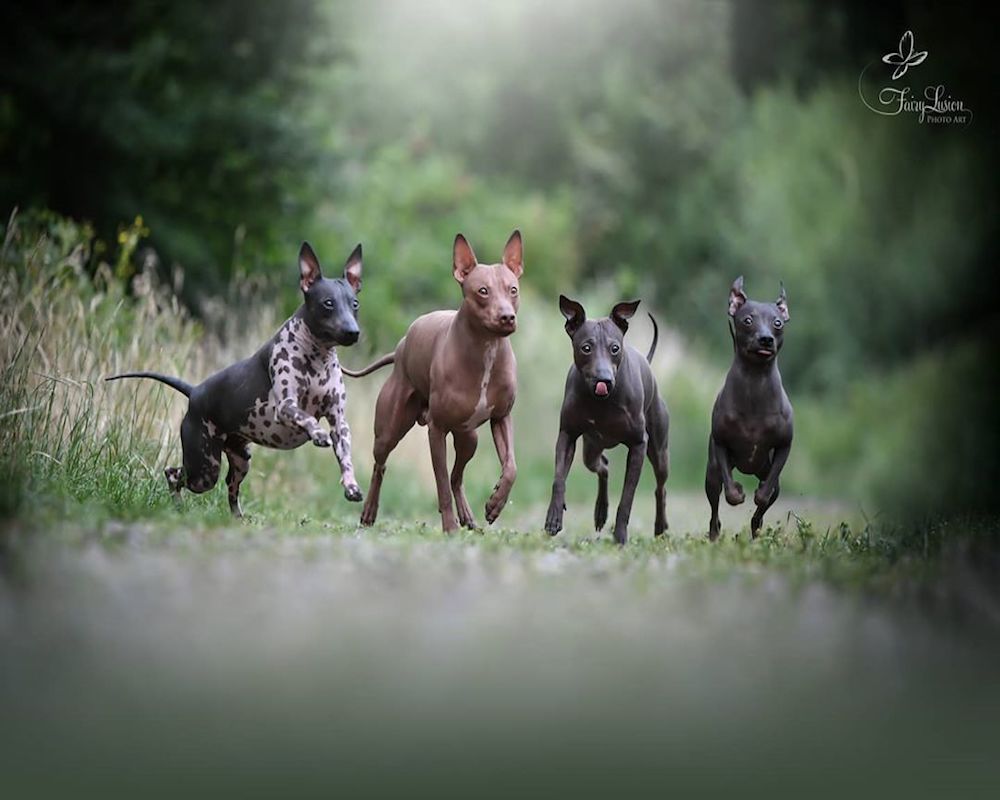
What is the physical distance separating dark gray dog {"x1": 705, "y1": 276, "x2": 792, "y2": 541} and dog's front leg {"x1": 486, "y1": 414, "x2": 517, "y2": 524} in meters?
1.13

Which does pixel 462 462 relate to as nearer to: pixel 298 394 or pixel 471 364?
pixel 471 364

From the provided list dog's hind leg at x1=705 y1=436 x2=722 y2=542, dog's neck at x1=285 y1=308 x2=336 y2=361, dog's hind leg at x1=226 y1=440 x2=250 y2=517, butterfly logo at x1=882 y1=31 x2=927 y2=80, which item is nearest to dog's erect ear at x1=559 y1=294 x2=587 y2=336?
dog's hind leg at x1=705 y1=436 x2=722 y2=542

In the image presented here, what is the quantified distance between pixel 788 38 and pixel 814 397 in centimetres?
575

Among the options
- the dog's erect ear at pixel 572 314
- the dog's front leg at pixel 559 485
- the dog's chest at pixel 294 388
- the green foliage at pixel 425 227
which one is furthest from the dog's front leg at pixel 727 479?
the green foliage at pixel 425 227

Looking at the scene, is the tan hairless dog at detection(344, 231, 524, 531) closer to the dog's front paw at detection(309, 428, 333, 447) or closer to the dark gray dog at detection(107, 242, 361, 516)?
the dark gray dog at detection(107, 242, 361, 516)

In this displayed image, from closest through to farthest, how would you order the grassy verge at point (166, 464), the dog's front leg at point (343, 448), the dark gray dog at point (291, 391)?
the dog's front leg at point (343, 448), the grassy verge at point (166, 464), the dark gray dog at point (291, 391)

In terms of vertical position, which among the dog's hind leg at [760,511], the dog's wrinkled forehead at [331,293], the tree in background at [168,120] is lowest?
the dog's hind leg at [760,511]

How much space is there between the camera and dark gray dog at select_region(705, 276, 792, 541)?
663 centimetres

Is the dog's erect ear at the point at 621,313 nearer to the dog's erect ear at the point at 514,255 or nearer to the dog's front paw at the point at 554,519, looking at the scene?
the dog's erect ear at the point at 514,255

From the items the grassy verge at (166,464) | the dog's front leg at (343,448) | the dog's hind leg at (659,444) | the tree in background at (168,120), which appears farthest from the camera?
the tree in background at (168,120)

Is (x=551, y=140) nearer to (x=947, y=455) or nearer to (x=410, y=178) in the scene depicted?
(x=410, y=178)

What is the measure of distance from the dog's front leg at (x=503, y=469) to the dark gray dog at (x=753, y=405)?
113cm

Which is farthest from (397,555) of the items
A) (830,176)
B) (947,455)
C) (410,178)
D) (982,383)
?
(410,178)

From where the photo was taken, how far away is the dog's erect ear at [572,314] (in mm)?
6512
